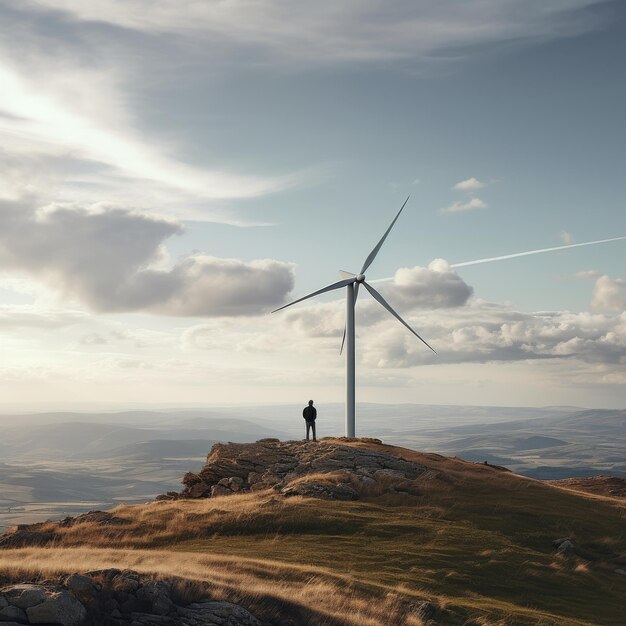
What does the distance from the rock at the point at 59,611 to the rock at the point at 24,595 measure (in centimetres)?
25

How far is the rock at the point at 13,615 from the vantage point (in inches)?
782

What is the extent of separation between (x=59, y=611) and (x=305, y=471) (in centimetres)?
3625

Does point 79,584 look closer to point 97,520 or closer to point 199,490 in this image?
point 97,520

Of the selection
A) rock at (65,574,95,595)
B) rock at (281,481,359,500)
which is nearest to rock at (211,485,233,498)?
rock at (281,481,359,500)

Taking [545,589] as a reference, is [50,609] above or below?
above

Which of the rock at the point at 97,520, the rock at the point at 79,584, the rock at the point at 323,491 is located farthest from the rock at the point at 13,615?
the rock at the point at 323,491

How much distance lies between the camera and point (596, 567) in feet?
136

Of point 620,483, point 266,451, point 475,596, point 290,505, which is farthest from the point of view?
point 620,483

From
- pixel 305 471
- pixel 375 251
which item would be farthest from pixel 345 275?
pixel 305 471

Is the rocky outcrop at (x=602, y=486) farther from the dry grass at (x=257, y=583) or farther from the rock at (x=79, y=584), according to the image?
the rock at (x=79, y=584)

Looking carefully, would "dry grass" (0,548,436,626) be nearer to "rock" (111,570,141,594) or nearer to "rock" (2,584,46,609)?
"rock" (111,570,141,594)

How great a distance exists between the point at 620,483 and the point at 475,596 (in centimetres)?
5712

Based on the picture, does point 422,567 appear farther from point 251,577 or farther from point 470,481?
point 470,481

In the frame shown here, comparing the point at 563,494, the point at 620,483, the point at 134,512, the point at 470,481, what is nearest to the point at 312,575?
the point at 134,512
